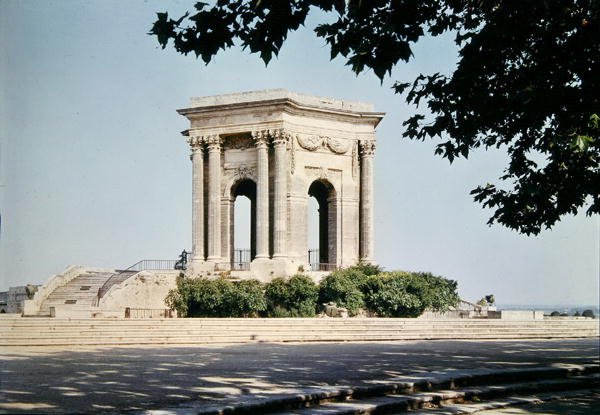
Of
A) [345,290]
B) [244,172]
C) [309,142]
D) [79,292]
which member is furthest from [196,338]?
[309,142]

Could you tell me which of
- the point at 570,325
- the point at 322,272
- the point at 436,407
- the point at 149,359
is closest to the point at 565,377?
the point at 436,407

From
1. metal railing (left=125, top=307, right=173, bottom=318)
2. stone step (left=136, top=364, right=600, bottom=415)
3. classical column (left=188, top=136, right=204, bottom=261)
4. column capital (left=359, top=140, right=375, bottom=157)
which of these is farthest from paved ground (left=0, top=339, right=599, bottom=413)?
column capital (left=359, top=140, right=375, bottom=157)

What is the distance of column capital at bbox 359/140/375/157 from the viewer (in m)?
46.9

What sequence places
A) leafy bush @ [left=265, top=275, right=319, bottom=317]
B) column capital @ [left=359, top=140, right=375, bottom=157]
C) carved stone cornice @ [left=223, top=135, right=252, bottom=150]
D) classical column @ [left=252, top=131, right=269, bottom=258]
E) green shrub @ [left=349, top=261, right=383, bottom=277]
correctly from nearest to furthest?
leafy bush @ [left=265, top=275, right=319, bottom=317], green shrub @ [left=349, top=261, right=383, bottom=277], classical column @ [left=252, top=131, right=269, bottom=258], carved stone cornice @ [left=223, top=135, right=252, bottom=150], column capital @ [left=359, top=140, right=375, bottom=157]

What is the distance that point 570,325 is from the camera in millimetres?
36375

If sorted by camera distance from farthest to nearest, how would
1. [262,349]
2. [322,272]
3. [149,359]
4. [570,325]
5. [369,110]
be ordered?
[369,110] → [322,272] → [570,325] → [262,349] → [149,359]

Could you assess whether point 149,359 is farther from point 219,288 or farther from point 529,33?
point 219,288

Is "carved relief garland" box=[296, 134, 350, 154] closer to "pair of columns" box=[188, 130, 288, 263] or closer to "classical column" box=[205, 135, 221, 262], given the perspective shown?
"pair of columns" box=[188, 130, 288, 263]

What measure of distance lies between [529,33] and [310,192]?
35003 mm

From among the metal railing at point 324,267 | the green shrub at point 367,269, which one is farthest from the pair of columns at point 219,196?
the green shrub at point 367,269

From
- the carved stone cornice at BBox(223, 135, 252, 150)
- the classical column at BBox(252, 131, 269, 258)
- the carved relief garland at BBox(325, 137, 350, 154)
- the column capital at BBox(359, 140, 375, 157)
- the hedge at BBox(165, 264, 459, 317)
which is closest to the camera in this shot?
the hedge at BBox(165, 264, 459, 317)

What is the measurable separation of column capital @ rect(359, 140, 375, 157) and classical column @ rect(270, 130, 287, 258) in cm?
502

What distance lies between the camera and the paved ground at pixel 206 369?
11633 mm

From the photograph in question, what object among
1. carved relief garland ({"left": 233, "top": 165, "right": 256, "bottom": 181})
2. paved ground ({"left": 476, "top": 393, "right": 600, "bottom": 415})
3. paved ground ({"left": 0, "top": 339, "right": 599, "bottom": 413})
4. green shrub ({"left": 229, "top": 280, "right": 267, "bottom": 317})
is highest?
carved relief garland ({"left": 233, "top": 165, "right": 256, "bottom": 181})
